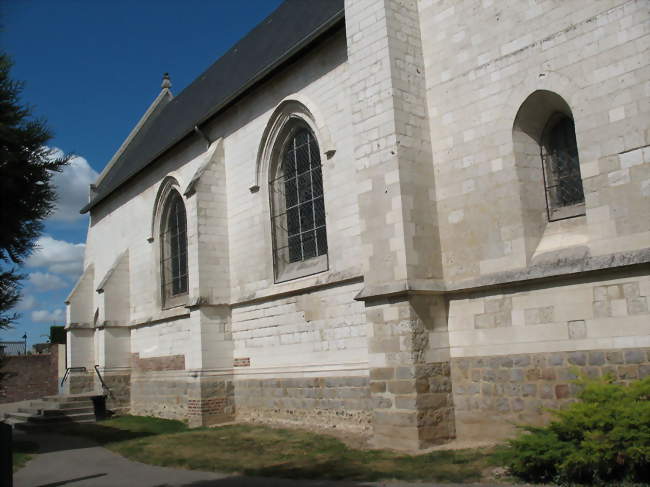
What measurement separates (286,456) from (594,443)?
15.7ft

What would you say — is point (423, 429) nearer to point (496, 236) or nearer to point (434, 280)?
point (434, 280)

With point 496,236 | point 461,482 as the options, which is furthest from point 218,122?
point 461,482

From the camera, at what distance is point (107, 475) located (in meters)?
9.01

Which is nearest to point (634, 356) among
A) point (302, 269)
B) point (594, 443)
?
point (594, 443)

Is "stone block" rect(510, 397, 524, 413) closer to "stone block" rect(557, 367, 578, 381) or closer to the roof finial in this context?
"stone block" rect(557, 367, 578, 381)

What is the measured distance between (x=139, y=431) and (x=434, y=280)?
881 centimetres

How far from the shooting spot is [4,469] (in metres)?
6.34

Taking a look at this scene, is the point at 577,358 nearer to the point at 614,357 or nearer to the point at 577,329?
the point at 577,329

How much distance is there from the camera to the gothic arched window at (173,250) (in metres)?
17.6

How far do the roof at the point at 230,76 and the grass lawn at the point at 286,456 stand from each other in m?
7.10

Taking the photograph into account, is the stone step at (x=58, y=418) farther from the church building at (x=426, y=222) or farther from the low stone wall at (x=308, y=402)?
the low stone wall at (x=308, y=402)

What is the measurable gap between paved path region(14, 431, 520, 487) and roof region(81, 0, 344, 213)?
762 centimetres

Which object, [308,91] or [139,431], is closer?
[308,91]

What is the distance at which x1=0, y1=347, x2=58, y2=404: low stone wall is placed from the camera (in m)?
27.2
